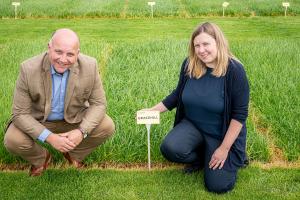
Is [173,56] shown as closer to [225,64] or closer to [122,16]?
[225,64]

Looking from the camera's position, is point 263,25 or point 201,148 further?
point 263,25

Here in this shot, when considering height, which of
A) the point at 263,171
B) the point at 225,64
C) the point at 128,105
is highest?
the point at 225,64

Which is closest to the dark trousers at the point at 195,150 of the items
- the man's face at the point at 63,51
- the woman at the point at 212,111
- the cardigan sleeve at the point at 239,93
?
the woman at the point at 212,111

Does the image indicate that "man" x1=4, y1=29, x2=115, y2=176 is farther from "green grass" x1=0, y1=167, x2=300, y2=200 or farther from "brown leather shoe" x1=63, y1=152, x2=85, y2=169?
"green grass" x1=0, y1=167, x2=300, y2=200

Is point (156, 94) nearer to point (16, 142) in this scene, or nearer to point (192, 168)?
point (192, 168)

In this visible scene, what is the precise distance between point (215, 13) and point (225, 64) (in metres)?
10.9

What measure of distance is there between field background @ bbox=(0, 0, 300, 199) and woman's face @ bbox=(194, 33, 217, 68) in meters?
1.00

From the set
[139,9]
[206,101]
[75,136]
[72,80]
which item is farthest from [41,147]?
[139,9]

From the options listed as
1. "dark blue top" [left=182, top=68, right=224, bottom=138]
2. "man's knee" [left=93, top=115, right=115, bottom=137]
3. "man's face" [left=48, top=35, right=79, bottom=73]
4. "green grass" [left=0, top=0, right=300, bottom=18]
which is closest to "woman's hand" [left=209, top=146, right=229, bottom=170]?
"dark blue top" [left=182, top=68, right=224, bottom=138]

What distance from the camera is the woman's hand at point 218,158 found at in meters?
3.52

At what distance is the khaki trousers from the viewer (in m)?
3.61

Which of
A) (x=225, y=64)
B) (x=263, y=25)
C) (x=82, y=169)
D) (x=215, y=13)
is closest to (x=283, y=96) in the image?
(x=225, y=64)

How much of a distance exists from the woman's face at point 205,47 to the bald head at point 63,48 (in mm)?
907

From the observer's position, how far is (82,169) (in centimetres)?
394
